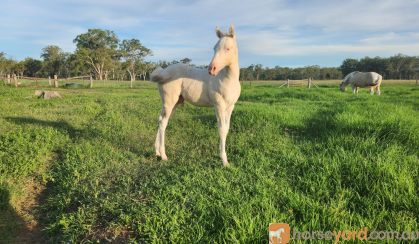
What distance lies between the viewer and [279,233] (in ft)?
9.52

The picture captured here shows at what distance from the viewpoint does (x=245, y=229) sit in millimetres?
2994

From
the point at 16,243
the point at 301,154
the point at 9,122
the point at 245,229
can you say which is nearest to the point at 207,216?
the point at 245,229

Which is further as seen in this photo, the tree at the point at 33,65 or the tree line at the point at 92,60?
the tree at the point at 33,65

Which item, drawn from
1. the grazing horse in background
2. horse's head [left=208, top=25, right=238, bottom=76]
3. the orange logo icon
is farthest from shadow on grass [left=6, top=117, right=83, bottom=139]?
the grazing horse in background

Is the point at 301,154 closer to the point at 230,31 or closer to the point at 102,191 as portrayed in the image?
the point at 230,31

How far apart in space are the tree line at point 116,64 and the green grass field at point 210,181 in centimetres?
5640

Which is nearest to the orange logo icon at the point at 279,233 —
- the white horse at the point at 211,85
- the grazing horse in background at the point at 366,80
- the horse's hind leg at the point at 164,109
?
the white horse at the point at 211,85

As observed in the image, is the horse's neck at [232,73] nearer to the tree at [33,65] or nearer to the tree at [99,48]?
the tree at [99,48]

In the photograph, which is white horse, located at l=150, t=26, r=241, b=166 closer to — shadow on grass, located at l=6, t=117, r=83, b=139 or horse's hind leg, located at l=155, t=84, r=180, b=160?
horse's hind leg, located at l=155, t=84, r=180, b=160

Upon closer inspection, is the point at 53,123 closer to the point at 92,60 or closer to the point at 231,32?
the point at 231,32

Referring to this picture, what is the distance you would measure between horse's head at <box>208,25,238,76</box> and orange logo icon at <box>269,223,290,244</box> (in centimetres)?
239

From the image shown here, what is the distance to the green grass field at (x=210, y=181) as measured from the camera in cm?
326

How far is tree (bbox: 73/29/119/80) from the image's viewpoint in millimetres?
63344

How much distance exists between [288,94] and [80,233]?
47.8ft
